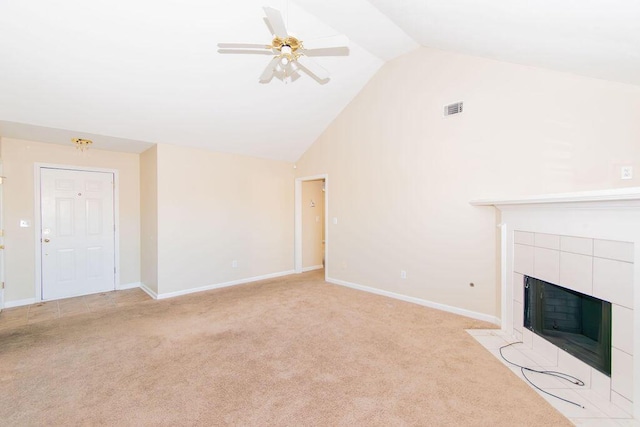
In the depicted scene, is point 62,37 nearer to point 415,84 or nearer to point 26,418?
point 26,418

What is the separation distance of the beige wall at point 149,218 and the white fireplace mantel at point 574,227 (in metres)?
4.70

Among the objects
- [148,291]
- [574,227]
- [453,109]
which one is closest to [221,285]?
[148,291]

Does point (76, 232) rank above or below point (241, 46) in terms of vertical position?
below

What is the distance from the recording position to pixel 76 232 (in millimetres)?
4648

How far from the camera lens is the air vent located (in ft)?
12.0

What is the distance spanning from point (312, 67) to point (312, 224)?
4178 mm

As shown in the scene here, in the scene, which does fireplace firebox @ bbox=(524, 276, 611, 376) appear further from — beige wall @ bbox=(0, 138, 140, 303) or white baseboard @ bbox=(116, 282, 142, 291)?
beige wall @ bbox=(0, 138, 140, 303)

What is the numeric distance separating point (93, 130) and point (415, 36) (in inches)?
178

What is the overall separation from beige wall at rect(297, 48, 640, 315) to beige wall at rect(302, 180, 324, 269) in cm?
117

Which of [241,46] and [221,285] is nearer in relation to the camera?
[241,46]

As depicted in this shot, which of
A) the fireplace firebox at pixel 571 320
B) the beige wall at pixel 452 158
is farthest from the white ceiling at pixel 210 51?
the fireplace firebox at pixel 571 320

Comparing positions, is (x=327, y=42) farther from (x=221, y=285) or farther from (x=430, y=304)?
(x=221, y=285)

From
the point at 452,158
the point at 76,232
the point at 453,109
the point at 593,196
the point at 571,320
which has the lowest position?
the point at 571,320

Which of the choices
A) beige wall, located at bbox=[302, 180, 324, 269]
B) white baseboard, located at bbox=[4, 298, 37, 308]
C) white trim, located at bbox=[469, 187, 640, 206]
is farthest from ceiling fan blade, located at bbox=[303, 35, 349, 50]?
white baseboard, located at bbox=[4, 298, 37, 308]
